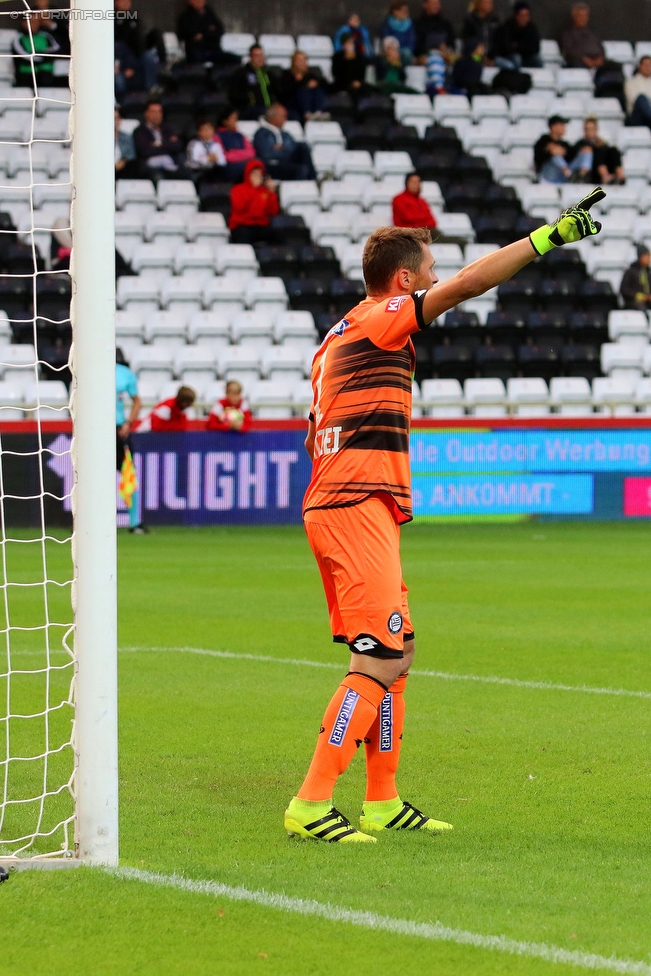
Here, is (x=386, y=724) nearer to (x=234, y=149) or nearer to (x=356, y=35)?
(x=234, y=149)

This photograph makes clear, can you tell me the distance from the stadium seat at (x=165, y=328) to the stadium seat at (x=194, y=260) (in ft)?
3.43

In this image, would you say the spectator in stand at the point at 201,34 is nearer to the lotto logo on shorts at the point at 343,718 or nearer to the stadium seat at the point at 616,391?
the stadium seat at the point at 616,391

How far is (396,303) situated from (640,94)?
73.3 feet

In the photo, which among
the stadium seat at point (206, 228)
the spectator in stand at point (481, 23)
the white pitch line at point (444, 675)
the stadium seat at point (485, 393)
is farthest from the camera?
the spectator in stand at point (481, 23)

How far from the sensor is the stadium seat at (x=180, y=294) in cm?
2036

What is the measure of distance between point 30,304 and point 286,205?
534cm

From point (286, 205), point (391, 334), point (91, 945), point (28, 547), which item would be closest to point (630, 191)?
point (286, 205)

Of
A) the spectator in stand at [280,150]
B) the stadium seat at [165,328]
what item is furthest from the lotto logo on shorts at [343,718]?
the spectator in stand at [280,150]

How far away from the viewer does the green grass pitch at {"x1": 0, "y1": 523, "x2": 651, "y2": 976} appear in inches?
137

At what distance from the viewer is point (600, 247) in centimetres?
2292

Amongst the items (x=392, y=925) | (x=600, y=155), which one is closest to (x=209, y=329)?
(x=600, y=155)

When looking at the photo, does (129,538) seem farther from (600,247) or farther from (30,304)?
(600,247)

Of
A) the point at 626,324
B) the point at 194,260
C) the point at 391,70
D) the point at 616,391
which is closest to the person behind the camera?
the point at 616,391

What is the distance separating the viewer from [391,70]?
24781 mm
